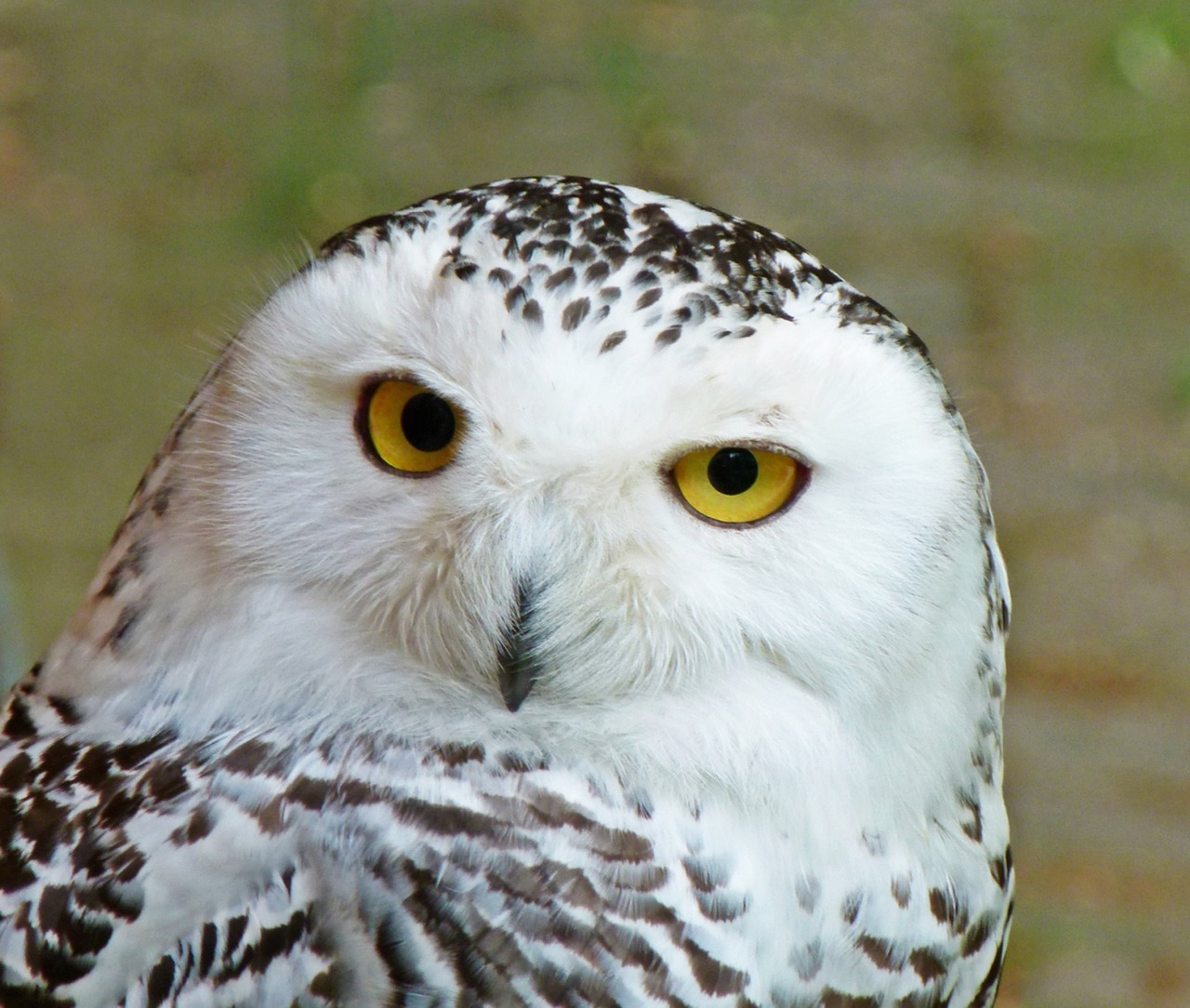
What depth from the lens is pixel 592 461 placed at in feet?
3.85

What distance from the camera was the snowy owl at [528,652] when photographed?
3.83 feet

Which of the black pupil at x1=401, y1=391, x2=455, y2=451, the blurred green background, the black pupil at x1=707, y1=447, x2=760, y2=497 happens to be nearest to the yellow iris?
the black pupil at x1=707, y1=447, x2=760, y2=497

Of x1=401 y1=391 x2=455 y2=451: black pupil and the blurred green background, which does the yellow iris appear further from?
the blurred green background

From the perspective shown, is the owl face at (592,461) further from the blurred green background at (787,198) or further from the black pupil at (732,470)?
the blurred green background at (787,198)

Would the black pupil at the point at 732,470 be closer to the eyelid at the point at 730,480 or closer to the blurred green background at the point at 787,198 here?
the eyelid at the point at 730,480

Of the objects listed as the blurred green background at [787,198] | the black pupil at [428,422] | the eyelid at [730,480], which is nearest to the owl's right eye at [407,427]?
the black pupil at [428,422]

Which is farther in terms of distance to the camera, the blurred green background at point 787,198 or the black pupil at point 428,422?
the blurred green background at point 787,198

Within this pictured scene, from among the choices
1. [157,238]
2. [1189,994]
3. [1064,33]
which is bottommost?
[1189,994]

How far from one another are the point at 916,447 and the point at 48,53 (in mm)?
3627

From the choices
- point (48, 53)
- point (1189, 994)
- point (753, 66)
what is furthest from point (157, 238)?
point (1189, 994)

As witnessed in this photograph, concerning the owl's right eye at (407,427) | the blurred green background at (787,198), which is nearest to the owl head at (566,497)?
the owl's right eye at (407,427)

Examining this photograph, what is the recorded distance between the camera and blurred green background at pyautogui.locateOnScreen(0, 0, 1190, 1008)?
139 inches

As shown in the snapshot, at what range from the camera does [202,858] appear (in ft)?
3.88

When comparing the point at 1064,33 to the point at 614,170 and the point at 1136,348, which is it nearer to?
the point at 1136,348
